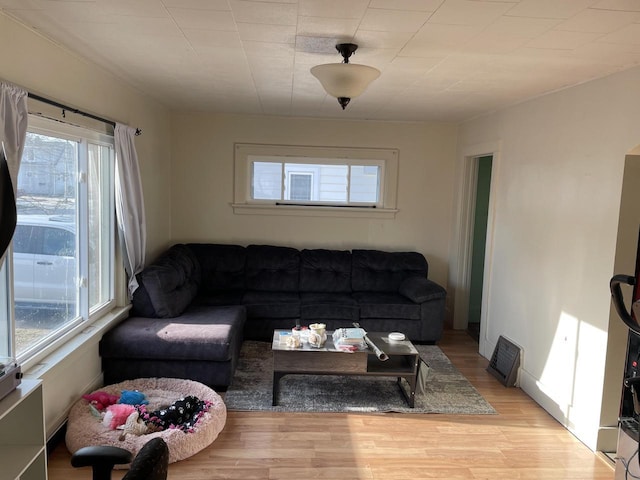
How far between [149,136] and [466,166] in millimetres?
3314

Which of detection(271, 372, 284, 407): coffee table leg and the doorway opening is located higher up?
the doorway opening

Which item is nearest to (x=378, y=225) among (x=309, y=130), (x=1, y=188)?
(x=309, y=130)

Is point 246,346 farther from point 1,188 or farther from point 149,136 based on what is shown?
point 1,188

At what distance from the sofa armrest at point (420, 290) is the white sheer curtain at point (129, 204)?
2610 mm

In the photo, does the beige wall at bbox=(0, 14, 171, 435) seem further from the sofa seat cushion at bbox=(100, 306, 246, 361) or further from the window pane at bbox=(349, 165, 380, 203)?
the window pane at bbox=(349, 165, 380, 203)

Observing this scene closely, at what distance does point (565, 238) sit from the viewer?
335 cm

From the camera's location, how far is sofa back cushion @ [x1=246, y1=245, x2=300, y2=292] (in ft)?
16.8

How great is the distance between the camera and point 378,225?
5621mm

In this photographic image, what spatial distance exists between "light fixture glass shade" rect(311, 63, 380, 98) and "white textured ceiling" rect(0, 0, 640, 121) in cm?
14

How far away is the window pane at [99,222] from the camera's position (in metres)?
3.50

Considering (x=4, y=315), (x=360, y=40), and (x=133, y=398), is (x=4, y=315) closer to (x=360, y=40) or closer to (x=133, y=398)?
(x=133, y=398)

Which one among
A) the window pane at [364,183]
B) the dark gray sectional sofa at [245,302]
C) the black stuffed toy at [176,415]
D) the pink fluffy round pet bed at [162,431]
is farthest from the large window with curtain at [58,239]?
the window pane at [364,183]

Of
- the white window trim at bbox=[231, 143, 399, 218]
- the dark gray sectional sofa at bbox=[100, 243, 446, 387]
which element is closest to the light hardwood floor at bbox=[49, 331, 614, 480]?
the dark gray sectional sofa at bbox=[100, 243, 446, 387]

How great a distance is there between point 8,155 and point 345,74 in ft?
5.44
